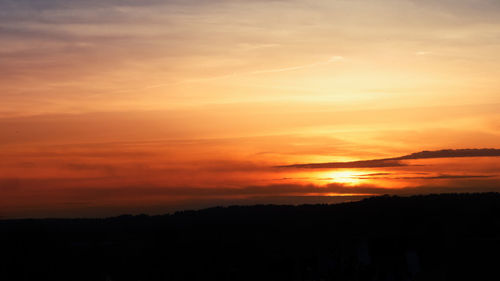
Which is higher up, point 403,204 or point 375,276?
point 403,204

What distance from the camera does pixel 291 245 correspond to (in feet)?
291

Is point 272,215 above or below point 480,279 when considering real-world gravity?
above

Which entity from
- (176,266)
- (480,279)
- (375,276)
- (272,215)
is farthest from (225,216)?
(480,279)

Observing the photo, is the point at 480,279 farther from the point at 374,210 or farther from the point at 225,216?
the point at 225,216

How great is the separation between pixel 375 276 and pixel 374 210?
47.2ft

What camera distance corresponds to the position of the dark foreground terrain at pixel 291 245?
79625 mm

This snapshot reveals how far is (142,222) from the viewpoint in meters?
119

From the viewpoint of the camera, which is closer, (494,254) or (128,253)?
(494,254)

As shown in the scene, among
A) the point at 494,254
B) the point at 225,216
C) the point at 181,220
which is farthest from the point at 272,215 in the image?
the point at 494,254

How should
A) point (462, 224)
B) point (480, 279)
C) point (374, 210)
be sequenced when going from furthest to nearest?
point (374, 210)
point (462, 224)
point (480, 279)

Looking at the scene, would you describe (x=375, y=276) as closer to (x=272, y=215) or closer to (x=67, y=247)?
(x=272, y=215)

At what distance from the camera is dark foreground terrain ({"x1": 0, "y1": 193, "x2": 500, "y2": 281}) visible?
3135 inches

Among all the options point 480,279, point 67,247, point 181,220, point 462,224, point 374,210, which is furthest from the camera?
point 181,220

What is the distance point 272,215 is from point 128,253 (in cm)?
2131
